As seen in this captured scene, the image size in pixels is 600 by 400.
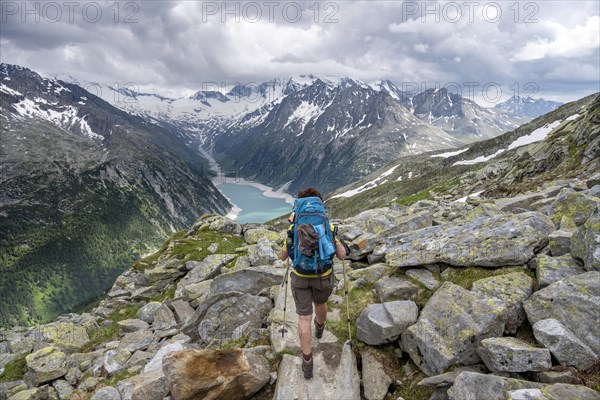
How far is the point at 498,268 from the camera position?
432 inches

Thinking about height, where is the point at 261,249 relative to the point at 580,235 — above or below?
below

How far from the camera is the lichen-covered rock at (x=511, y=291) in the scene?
338 inches

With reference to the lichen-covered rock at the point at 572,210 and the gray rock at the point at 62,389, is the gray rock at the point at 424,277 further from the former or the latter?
the gray rock at the point at 62,389

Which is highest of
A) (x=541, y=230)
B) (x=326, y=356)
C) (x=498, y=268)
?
(x=541, y=230)

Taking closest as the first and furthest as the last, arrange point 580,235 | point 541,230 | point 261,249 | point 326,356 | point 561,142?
point 580,235 < point 326,356 < point 541,230 < point 261,249 < point 561,142

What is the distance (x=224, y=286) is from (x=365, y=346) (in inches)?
354

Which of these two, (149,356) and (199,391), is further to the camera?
(149,356)

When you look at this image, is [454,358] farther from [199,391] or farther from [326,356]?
[199,391]

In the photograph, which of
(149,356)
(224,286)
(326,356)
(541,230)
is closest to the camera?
(326,356)

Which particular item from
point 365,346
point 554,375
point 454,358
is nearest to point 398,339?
point 365,346

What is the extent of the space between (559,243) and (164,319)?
60.6 ft

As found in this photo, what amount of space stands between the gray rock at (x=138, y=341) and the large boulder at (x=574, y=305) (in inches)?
605

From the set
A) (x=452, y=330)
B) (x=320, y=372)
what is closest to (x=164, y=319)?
(x=320, y=372)

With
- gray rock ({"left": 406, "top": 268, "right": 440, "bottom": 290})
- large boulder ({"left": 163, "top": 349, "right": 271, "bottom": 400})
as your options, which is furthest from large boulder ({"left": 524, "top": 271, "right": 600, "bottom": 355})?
large boulder ({"left": 163, "top": 349, "right": 271, "bottom": 400})
